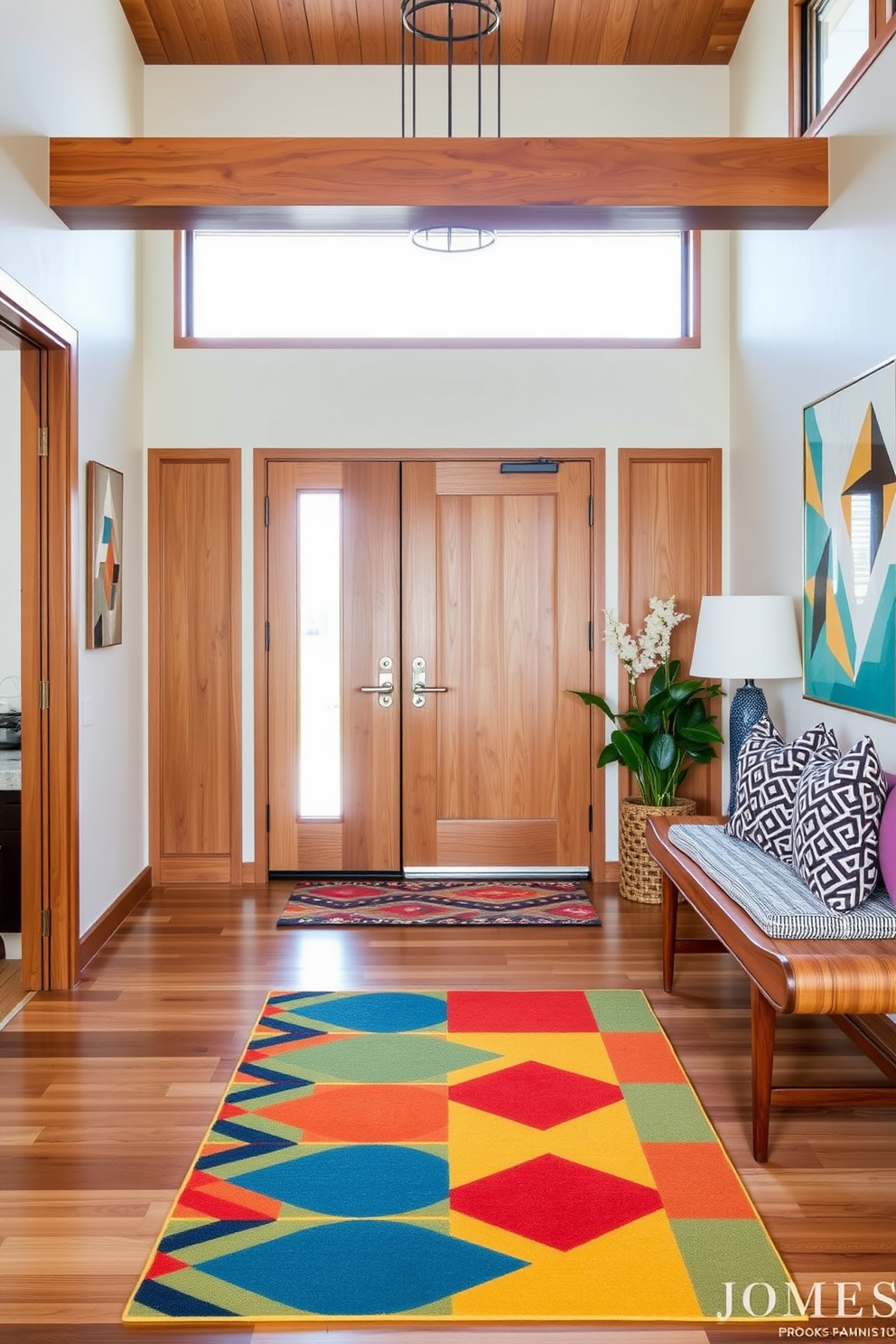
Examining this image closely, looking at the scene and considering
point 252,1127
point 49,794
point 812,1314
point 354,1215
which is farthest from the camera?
point 49,794

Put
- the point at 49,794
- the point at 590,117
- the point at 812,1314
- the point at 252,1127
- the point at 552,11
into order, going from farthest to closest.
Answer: the point at 590,117 → the point at 552,11 → the point at 49,794 → the point at 252,1127 → the point at 812,1314

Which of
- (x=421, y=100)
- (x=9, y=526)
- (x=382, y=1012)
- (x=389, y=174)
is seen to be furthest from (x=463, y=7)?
(x=382, y=1012)

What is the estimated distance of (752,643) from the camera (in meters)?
4.45

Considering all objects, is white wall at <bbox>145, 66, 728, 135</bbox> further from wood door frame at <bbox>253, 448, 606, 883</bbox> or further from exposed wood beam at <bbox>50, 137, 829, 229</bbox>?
exposed wood beam at <bbox>50, 137, 829, 229</bbox>

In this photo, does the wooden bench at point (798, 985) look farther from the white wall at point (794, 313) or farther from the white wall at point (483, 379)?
the white wall at point (483, 379)

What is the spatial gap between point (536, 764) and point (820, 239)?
2.69 metres

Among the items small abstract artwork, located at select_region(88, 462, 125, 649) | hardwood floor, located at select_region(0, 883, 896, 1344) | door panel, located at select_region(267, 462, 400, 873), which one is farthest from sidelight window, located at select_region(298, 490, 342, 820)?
small abstract artwork, located at select_region(88, 462, 125, 649)

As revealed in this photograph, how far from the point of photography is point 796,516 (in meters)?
4.50

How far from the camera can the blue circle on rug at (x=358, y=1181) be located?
259 cm

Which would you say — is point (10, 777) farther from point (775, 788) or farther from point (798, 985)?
point (798, 985)

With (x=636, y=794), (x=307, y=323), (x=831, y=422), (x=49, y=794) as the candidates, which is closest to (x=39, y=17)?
(x=307, y=323)

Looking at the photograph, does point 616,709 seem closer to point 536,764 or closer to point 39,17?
point 536,764

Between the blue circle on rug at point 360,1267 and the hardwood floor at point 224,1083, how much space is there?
0.08 m

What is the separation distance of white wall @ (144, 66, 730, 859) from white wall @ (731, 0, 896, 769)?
0.22m
